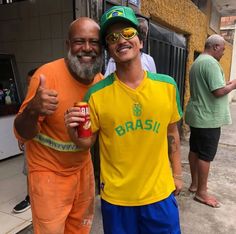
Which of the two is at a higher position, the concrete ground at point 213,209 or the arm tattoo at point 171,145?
the arm tattoo at point 171,145

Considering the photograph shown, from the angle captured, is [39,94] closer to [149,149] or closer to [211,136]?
[149,149]

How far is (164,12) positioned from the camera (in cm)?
503

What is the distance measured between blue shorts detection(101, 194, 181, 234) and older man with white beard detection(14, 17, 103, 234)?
0.40 metres

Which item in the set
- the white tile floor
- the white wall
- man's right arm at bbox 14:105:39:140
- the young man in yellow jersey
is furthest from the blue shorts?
the white wall

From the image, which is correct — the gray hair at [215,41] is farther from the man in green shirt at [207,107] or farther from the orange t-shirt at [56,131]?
the orange t-shirt at [56,131]

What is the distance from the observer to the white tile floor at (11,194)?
288 cm

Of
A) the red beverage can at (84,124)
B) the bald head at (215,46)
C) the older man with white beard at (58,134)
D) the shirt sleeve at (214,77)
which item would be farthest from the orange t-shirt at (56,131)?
the bald head at (215,46)

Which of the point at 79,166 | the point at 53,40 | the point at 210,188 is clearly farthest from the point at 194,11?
the point at 79,166

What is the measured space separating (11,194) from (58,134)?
2.12 metres

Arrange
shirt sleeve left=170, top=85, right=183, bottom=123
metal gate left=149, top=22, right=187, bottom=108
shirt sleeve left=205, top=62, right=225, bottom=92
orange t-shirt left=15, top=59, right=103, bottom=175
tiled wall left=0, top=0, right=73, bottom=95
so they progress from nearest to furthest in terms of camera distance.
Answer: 1. shirt sleeve left=170, top=85, right=183, bottom=123
2. orange t-shirt left=15, top=59, right=103, bottom=175
3. shirt sleeve left=205, top=62, right=225, bottom=92
4. tiled wall left=0, top=0, right=73, bottom=95
5. metal gate left=149, top=22, right=187, bottom=108

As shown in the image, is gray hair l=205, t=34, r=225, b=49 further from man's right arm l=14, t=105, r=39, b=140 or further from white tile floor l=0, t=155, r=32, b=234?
white tile floor l=0, t=155, r=32, b=234

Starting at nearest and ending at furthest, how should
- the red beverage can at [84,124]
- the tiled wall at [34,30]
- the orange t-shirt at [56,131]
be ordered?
1. the red beverage can at [84,124]
2. the orange t-shirt at [56,131]
3. the tiled wall at [34,30]

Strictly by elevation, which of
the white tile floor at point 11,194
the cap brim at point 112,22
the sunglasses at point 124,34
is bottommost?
the white tile floor at point 11,194

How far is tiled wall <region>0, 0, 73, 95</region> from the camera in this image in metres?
4.16
